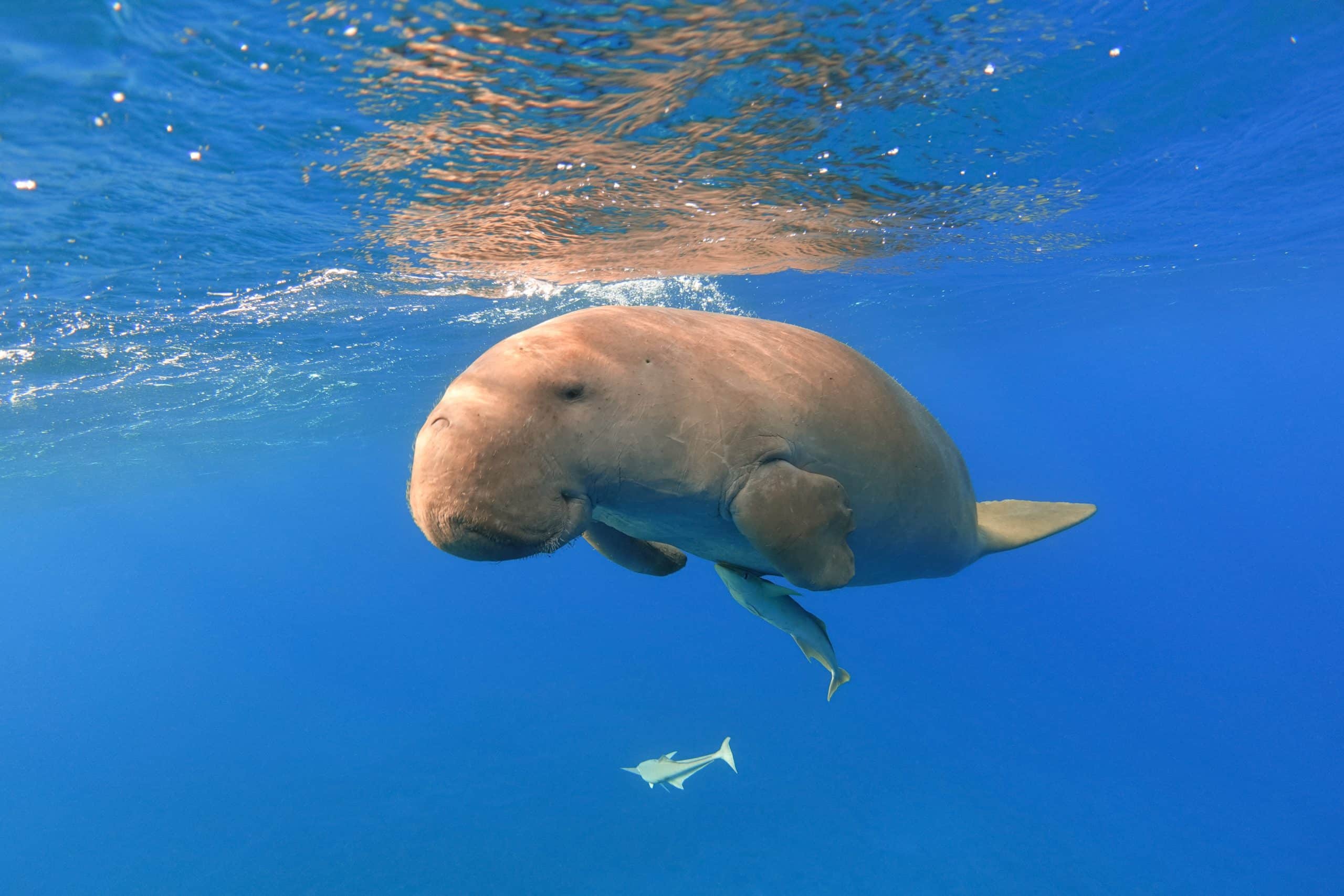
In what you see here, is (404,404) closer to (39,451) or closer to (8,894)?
(39,451)

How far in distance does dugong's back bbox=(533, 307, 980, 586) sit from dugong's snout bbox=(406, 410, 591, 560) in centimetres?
47

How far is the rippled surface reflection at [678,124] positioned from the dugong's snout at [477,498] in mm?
4267

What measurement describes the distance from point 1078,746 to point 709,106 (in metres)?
27.3

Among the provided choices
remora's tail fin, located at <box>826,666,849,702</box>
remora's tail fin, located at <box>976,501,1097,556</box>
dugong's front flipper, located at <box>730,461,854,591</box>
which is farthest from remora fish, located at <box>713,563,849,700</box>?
remora's tail fin, located at <box>976,501,1097,556</box>

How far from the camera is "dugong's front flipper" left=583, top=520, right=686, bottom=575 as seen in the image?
3469 millimetres

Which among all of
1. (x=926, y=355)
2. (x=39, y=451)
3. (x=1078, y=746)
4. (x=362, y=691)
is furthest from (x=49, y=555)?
(x=1078, y=746)

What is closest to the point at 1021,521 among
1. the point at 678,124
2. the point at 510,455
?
the point at 510,455

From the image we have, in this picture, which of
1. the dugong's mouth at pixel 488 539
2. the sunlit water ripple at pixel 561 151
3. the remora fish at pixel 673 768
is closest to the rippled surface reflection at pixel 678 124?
the sunlit water ripple at pixel 561 151

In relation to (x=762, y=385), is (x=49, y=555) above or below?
below

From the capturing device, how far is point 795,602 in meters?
3.75

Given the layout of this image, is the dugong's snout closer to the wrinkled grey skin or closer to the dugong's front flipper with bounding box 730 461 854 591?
the wrinkled grey skin

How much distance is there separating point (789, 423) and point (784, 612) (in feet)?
4.08

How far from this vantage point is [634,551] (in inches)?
142

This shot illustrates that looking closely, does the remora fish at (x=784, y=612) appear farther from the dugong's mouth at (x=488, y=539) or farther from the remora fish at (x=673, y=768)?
the remora fish at (x=673, y=768)
